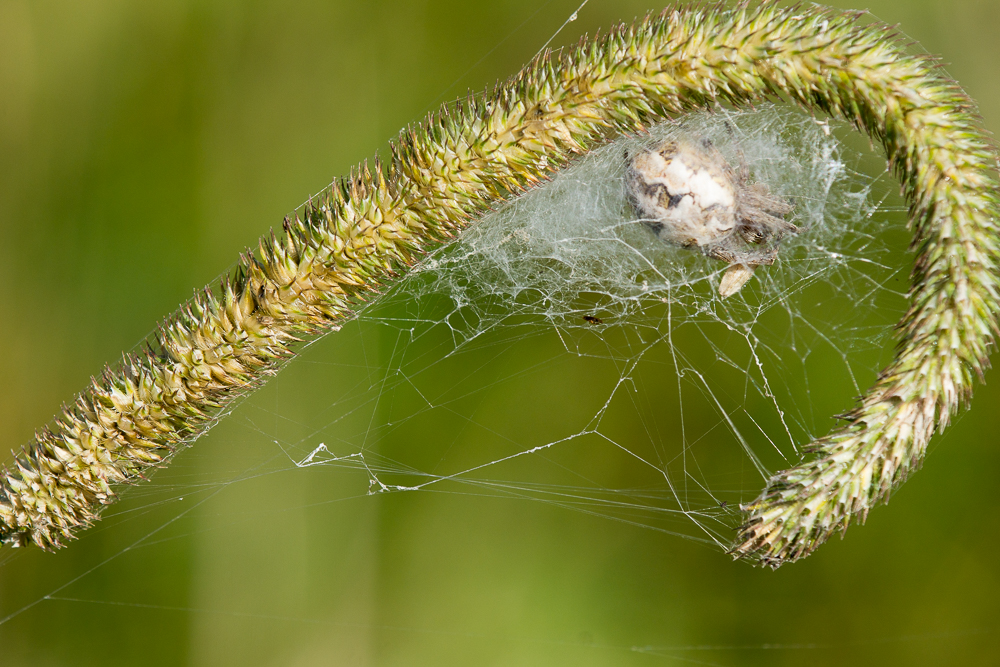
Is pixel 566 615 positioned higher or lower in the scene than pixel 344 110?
lower

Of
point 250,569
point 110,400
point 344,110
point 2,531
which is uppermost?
point 344,110

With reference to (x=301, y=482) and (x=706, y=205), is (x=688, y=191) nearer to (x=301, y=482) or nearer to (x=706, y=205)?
(x=706, y=205)

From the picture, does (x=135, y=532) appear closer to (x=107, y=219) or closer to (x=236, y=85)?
(x=107, y=219)

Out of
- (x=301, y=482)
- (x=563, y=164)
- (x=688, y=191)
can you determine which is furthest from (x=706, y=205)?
(x=301, y=482)

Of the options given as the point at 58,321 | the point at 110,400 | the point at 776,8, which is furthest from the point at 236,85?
the point at 776,8

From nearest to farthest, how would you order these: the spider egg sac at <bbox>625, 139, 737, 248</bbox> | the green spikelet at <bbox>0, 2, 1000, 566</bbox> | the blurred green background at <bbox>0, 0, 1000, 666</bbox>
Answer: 1. the green spikelet at <bbox>0, 2, 1000, 566</bbox>
2. the spider egg sac at <bbox>625, 139, 737, 248</bbox>
3. the blurred green background at <bbox>0, 0, 1000, 666</bbox>

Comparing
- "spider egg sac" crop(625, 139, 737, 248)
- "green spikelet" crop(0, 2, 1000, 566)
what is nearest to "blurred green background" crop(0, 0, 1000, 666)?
"green spikelet" crop(0, 2, 1000, 566)

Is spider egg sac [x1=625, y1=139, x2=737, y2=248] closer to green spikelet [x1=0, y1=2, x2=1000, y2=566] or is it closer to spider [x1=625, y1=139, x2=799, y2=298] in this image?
spider [x1=625, y1=139, x2=799, y2=298]
